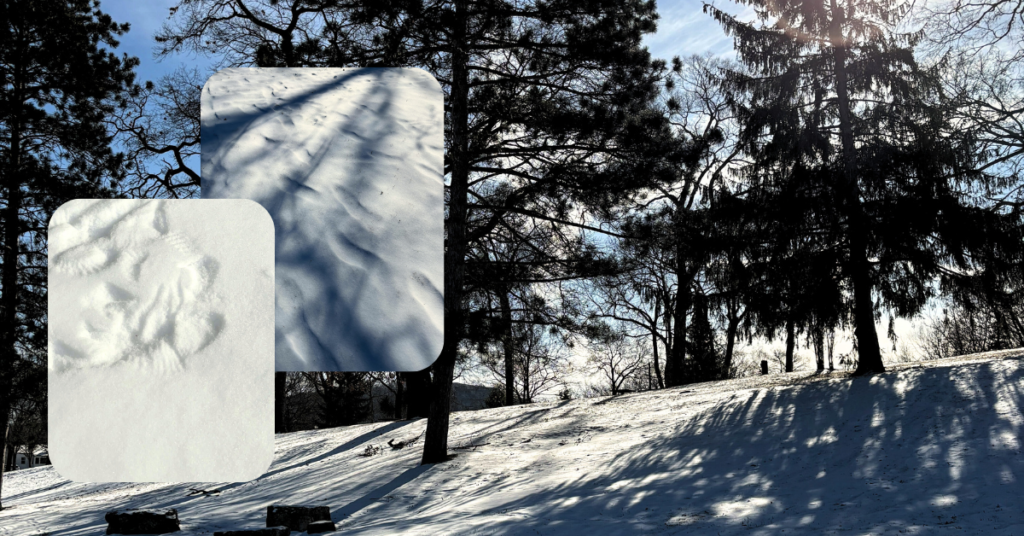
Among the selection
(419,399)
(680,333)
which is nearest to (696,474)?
(680,333)

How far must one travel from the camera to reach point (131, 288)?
4.02 feet

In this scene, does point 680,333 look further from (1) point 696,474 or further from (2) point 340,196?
(2) point 340,196

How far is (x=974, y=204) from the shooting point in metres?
10.9

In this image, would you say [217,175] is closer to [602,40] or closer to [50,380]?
[50,380]

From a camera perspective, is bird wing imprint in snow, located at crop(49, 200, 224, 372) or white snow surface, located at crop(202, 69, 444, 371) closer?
bird wing imprint in snow, located at crop(49, 200, 224, 372)

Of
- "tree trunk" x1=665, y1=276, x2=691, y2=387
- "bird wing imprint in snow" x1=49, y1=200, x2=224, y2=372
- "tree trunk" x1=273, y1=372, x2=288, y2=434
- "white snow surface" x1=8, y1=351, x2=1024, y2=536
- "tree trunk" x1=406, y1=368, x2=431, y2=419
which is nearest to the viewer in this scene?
"bird wing imprint in snow" x1=49, y1=200, x2=224, y2=372

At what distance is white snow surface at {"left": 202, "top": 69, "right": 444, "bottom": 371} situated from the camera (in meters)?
1.45

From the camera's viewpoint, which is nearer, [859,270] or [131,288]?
[131,288]

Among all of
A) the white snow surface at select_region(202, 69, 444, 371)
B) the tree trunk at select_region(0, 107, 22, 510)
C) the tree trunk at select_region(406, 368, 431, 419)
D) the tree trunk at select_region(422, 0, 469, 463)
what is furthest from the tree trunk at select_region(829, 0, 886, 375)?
the tree trunk at select_region(0, 107, 22, 510)

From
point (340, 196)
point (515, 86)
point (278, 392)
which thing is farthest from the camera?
point (278, 392)

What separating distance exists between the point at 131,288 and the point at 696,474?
24.0 feet

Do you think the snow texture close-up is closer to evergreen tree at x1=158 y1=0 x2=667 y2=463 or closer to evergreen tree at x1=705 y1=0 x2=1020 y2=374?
evergreen tree at x1=158 y1=0 x2=667 y2=463

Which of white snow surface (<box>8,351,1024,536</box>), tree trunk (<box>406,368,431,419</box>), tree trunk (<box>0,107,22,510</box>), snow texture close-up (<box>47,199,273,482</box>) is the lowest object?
white snow surface (<box>8,351,1024,536</box>)

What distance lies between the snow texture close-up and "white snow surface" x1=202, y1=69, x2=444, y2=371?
171 millimetres
